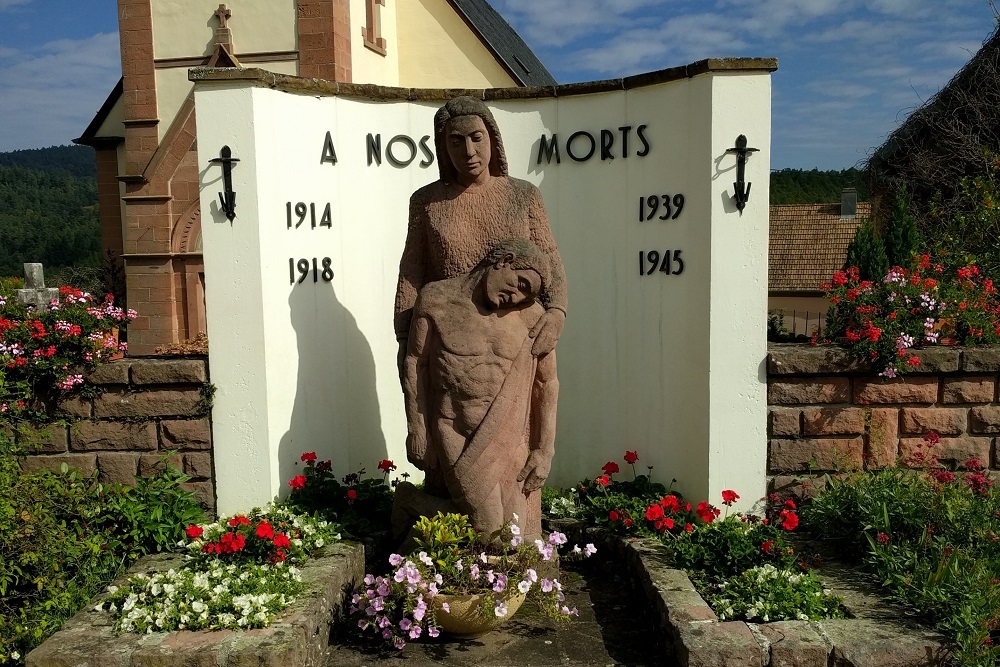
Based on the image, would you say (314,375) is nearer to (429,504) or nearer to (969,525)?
(429,504)

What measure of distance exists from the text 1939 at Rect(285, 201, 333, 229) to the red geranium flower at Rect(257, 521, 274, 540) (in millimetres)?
1751

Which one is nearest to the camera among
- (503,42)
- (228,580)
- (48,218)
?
(228,580)

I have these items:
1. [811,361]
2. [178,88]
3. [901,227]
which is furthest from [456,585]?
[178,88]

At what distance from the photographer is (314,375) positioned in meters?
4.58

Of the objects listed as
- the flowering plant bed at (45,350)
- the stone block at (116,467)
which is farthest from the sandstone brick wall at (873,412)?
the flowering plant bed at (45,350)

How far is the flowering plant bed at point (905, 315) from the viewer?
4250 millimetres

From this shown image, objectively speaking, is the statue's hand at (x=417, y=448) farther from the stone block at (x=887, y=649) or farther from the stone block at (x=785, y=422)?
the stone block at (x=785, y=422)

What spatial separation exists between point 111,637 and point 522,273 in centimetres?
234

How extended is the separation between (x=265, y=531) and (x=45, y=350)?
179 centimetres

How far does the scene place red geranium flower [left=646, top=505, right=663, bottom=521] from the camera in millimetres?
4027

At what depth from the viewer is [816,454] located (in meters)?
4.36

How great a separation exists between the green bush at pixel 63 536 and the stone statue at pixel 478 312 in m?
1.36

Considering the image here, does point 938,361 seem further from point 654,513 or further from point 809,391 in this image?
A: point 654,513

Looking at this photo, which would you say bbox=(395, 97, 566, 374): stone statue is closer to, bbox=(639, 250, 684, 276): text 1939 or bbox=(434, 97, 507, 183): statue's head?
bbox=(434, 97, 507, 183): statue's head
